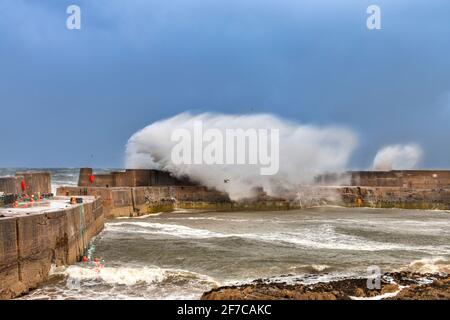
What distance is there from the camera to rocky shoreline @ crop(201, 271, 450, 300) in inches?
243

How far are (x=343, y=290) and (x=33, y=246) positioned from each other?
4820mm

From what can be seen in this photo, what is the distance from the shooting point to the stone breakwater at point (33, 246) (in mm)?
6504

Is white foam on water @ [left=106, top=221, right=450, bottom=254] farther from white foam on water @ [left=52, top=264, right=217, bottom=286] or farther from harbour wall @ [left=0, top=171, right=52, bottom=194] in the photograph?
white foam on water @ [left=52, top=264, right=217, bottom=286]

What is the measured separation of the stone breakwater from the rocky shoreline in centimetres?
272

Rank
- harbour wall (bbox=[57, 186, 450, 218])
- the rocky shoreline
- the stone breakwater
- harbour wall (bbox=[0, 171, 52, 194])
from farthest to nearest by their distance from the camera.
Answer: harbour wall (bbox=[57, 186, 450, 218]) → harbour wall (bbox=[0, 171, 52, 194]) → the stone breakwater → the rocky shoreline

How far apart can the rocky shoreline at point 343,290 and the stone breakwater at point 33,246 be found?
8.91 feet

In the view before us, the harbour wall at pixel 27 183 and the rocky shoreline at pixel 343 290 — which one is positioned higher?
the harbour wall at pixel 27 183

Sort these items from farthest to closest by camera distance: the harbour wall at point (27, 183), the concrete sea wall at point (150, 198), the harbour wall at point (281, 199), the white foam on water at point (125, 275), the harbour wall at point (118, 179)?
the harbour wall at point (118, 179) → the harbour wall at point (281, 199) → the concrete sea wall at point (150, 198) → the harbour wall at point (27, 183) → the white foam on water at point (125, 275)

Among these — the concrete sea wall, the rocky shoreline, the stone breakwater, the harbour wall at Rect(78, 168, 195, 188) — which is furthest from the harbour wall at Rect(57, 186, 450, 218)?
the rocky shoreline

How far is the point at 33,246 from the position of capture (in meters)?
7.36

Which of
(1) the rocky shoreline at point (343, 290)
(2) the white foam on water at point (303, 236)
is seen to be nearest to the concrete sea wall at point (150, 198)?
(2) the white foam on water at point (303, 236)

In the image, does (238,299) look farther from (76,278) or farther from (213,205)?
(213,205)

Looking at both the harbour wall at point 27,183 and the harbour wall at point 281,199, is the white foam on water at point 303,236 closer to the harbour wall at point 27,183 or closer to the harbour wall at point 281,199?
the harbour wall at point 27,183

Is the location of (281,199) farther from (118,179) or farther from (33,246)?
(33,246)
